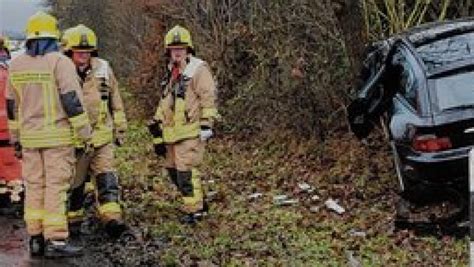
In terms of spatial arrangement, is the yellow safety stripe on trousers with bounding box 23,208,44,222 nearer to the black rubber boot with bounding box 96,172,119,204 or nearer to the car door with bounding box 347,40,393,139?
the black rubber boot with bounding box 96,172,119,204

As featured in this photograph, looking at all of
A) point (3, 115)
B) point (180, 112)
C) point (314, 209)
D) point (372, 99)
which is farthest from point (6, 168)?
point (372, 99)

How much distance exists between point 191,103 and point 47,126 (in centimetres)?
182

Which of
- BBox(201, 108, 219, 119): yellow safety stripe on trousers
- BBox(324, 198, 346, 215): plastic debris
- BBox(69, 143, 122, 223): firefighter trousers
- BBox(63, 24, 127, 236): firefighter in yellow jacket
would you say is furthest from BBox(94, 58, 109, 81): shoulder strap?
BBox(324, 198, 346, 215): plastic debris

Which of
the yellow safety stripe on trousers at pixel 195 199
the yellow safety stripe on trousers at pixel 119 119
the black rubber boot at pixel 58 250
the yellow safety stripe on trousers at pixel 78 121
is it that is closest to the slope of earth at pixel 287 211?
the yellow safety stripe on trousers at pixel 195 199

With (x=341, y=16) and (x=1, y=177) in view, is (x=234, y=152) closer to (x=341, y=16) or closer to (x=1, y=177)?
(x=341, y=16)

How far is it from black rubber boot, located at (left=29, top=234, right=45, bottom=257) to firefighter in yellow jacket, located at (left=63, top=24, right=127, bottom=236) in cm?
81

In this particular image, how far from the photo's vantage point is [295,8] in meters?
11.9

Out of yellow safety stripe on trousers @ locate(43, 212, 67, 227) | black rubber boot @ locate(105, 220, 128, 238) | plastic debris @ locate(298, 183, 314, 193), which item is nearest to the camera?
yellow safety stripe on trousers @ locate(43, 212, 67, 227)

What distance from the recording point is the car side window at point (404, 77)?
7908 mm

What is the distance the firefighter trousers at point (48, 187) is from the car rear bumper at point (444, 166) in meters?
2.89

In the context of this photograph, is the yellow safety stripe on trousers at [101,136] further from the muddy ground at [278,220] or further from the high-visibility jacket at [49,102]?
the muddy ground at [278,220]

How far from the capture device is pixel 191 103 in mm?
8867

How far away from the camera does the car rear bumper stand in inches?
282

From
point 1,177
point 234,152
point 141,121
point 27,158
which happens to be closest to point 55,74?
point 27,158
